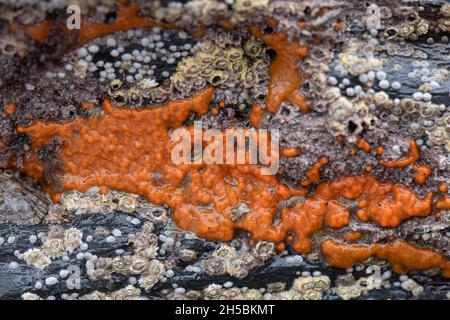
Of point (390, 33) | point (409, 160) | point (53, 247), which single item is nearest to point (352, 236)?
point (409, 160)


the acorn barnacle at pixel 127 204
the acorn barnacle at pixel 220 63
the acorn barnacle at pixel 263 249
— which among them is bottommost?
the acorn barnacle at pixel 263 249

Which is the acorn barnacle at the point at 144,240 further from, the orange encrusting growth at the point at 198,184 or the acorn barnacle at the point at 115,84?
the acorn barnacle at the point at 115,84

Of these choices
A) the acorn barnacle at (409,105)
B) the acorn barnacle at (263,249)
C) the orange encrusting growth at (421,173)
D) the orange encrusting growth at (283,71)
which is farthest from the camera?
the acorn barnacle at (263,249)

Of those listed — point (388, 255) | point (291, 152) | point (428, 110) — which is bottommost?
point (388, 255)

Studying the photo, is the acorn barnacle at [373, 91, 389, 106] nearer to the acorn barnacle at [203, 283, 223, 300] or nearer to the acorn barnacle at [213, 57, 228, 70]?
the acorn barnacle at [213, 57, 228, 70]

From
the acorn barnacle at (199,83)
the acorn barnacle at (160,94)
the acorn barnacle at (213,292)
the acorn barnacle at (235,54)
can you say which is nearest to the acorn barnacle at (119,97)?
the acorn barnacle at (160,94)

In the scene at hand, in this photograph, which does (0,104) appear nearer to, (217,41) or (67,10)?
Answer: (67,10)

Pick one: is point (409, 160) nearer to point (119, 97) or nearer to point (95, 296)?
point (119, 97)

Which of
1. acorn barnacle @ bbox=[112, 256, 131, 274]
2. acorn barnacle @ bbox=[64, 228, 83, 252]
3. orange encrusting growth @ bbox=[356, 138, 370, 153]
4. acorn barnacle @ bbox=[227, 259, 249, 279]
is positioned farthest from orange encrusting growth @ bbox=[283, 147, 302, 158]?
acorn barnacle @ bbox=[64, 228, 83, 252]
